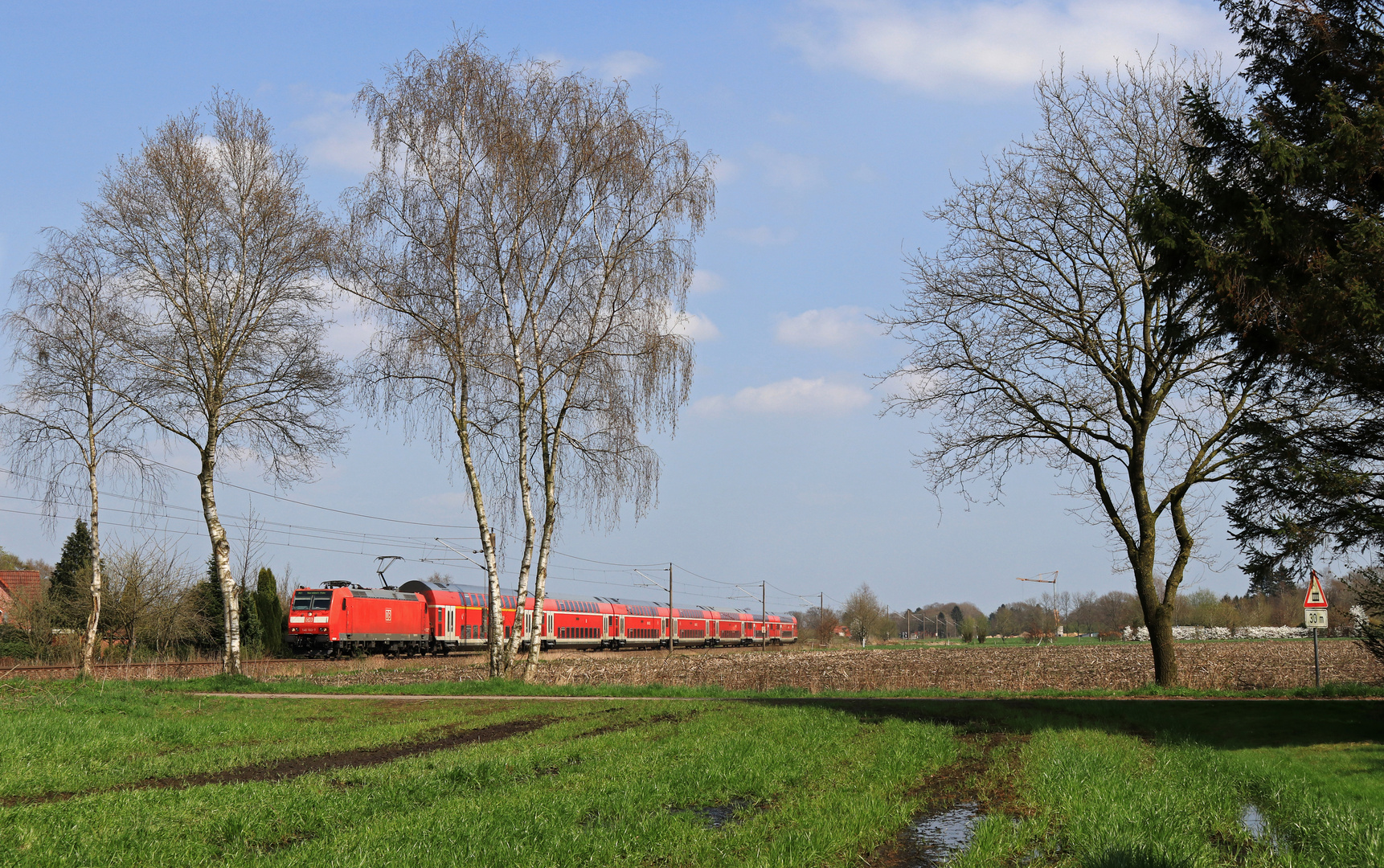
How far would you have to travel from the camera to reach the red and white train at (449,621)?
132ft

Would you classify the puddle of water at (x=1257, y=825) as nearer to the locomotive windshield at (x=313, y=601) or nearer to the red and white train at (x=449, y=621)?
the red and white train at (x=449, y=621)

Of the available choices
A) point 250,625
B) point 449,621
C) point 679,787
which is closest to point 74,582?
point 250,625

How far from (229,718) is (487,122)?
15.5 m

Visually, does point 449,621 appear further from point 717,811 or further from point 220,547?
point 717,811

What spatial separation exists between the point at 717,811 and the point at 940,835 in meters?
2.03

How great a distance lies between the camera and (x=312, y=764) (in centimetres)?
1141

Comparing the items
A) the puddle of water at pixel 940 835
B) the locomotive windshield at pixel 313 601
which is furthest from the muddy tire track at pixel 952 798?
the locomotive windshield at pixel 313 601

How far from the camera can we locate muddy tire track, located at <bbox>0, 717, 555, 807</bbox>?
30.6 feet

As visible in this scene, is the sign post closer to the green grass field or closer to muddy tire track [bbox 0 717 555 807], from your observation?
the green grass field

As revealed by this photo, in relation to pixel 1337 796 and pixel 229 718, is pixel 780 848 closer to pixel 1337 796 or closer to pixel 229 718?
pixel 1337 796

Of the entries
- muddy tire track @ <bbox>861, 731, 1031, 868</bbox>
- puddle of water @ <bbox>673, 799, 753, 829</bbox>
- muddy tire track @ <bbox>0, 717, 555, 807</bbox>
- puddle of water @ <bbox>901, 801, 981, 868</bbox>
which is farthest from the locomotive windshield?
puddle of water @ <bbox>901, 801, 981, 868</bbox>

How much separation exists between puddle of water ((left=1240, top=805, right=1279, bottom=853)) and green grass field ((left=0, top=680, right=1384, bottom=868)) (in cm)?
5

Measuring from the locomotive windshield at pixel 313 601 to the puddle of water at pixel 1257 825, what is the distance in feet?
123

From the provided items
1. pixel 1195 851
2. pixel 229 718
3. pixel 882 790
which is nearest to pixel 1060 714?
pixel 882 790
